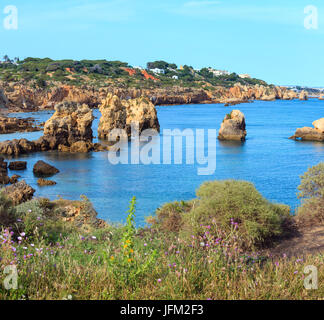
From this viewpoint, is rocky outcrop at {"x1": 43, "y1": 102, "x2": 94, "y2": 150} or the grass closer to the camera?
the grass

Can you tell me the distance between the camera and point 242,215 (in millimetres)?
11570

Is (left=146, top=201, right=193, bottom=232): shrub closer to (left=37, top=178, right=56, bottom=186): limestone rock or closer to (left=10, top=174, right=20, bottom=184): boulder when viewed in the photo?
(left=37, top=178, right=56, bottom=186): limestone rock

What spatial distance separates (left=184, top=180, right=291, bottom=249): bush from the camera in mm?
11289

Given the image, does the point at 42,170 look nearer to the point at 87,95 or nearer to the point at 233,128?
the point at 233,128

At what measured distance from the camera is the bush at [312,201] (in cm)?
1274

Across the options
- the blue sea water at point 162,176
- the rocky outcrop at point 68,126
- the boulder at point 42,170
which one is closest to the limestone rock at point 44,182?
the blue sea water at point 162,176

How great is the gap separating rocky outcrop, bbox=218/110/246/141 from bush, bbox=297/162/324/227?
4916cm

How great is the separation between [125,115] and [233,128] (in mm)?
17730

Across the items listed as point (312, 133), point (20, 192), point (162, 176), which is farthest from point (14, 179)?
point (312, 133)

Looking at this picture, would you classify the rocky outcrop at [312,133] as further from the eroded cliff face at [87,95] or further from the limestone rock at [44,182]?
the limestone rock at [44,182]

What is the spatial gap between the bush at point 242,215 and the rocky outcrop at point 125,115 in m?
55.5

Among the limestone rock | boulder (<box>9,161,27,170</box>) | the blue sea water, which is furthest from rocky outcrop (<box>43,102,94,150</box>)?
the limestone rock
